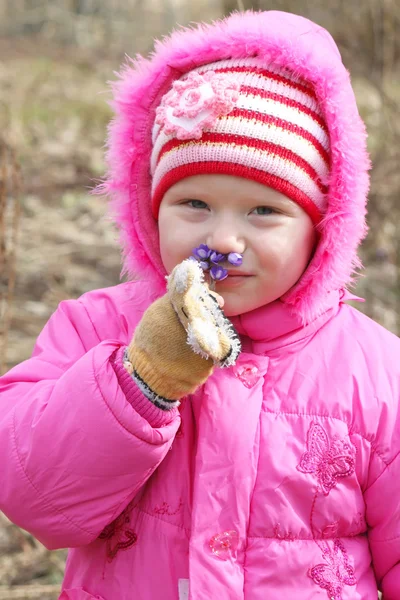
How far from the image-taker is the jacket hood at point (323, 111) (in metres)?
1.71

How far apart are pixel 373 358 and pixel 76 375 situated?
0.61 metres

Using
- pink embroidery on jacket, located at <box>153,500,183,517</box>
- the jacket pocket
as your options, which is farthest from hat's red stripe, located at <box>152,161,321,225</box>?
the jacket pocket

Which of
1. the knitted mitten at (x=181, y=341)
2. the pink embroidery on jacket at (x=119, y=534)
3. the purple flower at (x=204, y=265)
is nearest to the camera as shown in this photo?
the knitted mitten at (x=181, y=341)

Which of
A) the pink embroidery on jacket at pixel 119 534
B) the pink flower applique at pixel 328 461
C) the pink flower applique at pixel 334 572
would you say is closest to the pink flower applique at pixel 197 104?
the pink flower applique at pixel 328 461

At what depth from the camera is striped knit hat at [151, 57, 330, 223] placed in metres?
1.63

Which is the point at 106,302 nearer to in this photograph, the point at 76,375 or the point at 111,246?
the point at 76,375

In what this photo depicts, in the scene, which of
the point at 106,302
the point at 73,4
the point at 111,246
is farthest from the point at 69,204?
the point at 73,4

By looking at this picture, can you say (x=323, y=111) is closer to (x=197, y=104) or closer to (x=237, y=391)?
(x=197, y=104)

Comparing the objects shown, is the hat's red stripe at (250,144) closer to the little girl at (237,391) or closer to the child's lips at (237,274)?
the little girl at (237,391)

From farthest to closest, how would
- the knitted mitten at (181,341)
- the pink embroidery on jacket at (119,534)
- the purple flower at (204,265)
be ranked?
the pink embroidery on jacket at (119,534), the purple flower at (204,265), the knitted mitten at (181,341)

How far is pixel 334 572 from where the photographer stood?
1.66m

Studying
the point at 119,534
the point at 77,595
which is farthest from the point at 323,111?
the point at 77,595

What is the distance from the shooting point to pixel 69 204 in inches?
216

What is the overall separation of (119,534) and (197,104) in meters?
0.87
